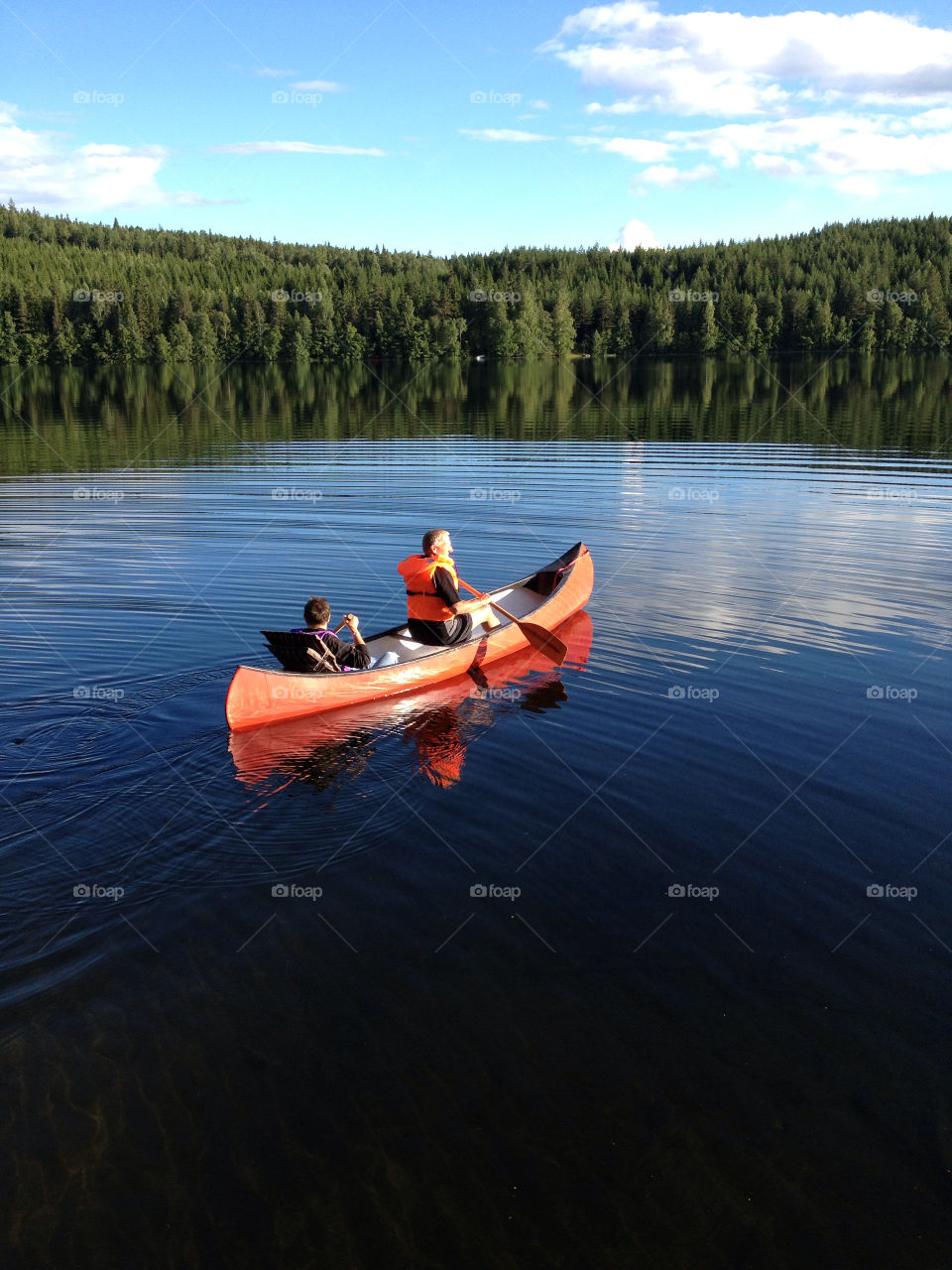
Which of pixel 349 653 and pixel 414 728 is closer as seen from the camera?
pixel 414 728

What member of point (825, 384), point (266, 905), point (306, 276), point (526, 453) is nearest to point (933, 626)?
point (266, 905)

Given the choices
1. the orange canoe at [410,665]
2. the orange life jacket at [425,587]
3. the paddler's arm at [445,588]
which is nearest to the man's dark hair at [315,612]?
the orange canoe at [410,665]

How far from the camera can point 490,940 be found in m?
6.57

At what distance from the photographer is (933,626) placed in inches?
531

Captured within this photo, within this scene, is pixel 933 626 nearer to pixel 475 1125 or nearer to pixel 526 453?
pixel 475 1125
